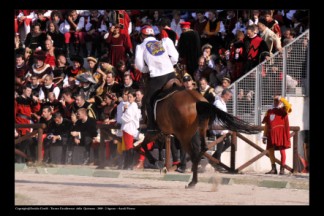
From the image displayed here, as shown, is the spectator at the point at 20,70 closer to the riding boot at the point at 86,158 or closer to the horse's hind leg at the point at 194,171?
the riding boot at the point at 86,158

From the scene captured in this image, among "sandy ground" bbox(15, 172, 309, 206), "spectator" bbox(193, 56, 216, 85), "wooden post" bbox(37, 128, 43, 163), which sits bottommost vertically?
"sandy ground" bbox(15, 172, 309, 206)

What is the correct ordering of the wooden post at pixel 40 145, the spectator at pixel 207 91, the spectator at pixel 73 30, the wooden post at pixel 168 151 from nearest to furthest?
the wooden post at pixel 168 151, the spectator at pixel 207 91, the wooden post at pixel 40 145, the spectator at pixel 73 30

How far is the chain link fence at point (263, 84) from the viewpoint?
23.1m

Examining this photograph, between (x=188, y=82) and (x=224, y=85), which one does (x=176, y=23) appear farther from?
(x=188, y=82)

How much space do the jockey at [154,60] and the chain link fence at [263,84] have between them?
4926 mm

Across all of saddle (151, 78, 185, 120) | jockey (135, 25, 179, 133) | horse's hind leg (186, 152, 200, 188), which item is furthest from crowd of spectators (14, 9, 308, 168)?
horse's hind leg (186, 152, 200, 188)

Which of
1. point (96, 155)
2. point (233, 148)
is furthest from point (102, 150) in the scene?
point (233, 148)

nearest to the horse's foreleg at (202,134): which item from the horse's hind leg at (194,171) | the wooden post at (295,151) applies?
the horse's hind leg at (194,171)

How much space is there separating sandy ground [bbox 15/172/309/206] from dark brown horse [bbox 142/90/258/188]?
73cm

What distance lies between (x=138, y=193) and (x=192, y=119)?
6.38ft

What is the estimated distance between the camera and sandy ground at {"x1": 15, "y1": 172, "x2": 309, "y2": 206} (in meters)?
15.4

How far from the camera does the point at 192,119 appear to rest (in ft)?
58.4

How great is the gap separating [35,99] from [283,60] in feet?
22.6

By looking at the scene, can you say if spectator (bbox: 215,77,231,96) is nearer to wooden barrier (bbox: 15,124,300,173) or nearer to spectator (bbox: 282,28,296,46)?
wooden barrier (bbox: 15,124,300,173)
